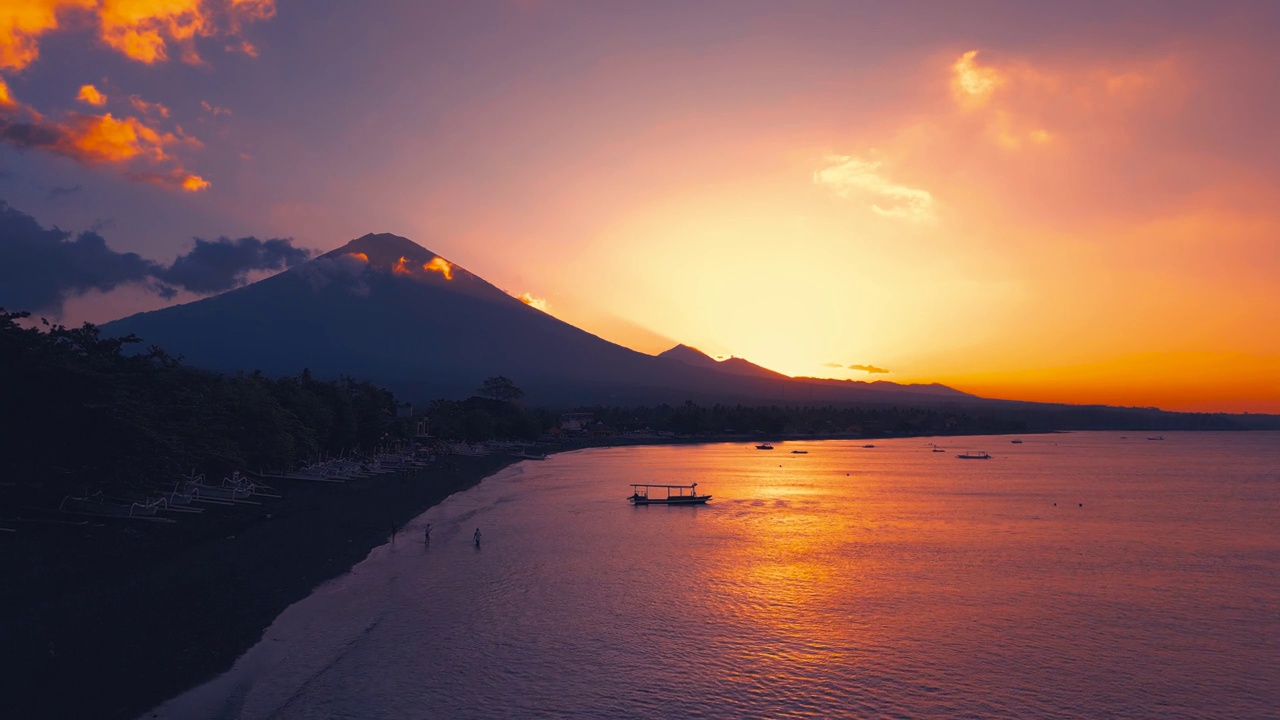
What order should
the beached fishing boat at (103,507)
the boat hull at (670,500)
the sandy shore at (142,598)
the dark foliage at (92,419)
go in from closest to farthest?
the sandy shore at (142,598), the dark foliage at (92,419), the beached fishing boat at (103,507), the boat hull at (670,500)

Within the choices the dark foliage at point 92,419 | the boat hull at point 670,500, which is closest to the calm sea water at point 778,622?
the boat hull at point 670,500

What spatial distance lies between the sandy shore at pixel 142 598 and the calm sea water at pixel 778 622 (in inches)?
48.3

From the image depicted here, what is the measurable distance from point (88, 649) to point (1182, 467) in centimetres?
15243

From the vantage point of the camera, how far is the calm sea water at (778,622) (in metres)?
21.2

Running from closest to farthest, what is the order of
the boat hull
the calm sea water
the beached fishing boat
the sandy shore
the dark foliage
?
the sandy shore → the calm sea water → the dark foliage → the beached fishing boat → the boat hull

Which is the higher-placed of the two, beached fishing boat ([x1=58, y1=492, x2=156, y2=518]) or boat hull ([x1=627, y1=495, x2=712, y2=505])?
beached fishing boat ([x1=58, y1=492, x2=156, y2=518])

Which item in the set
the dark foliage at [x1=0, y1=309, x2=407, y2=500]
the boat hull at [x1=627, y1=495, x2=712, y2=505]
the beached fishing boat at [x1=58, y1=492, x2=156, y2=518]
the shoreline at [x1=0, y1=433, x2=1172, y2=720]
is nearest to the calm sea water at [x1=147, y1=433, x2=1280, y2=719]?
the shoreline at [x1=0, y1=433, x2=1172, y2=720]

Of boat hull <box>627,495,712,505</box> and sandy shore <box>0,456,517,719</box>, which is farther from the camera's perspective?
boat hull <box>627,495,712,505</box>

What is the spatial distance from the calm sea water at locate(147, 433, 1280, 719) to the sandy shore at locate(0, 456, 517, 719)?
1.23 metres

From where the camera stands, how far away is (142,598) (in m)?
24.2

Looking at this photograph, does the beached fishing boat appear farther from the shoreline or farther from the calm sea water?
the calm sea water

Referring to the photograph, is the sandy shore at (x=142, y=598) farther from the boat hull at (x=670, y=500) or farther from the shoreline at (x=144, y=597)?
the boat hull at (x=670, y=500)

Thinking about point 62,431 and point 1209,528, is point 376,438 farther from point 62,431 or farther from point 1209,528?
point 1209,528

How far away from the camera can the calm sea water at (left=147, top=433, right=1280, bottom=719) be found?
21156 mm
